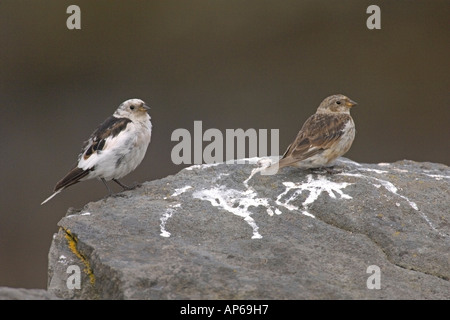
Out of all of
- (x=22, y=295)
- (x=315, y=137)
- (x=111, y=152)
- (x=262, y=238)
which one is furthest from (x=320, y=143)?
(x=22, y=295)

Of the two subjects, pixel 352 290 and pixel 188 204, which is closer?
pixel 352 290

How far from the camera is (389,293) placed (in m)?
5.48

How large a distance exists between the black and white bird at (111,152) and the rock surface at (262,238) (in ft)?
1.27

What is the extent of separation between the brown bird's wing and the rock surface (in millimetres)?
209

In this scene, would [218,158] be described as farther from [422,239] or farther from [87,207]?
[422,239]

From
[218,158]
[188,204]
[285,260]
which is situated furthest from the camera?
[218,158]

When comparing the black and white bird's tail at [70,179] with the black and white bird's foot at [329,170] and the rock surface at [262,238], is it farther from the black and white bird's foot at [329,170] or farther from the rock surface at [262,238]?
the black and white bird's foot at [329,170]

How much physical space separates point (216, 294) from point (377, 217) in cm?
205

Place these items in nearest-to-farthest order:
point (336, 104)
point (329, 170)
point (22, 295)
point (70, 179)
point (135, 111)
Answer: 1. point (22, 295)
2. point (70, 179)
3. point (329, 170)
4. point (135, 111)
5. point (336, 104)

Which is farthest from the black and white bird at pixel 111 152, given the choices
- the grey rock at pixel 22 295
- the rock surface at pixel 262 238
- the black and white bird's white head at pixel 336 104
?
the grey rock at pixel 22 295

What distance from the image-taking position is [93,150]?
7516 millimetres

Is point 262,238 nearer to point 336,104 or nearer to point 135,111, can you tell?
point 135,111

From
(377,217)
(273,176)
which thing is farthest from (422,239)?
(273,176)

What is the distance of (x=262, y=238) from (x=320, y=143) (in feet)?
5.88
